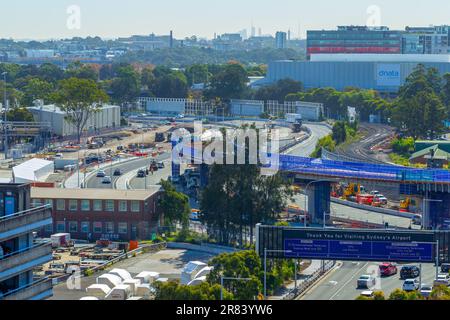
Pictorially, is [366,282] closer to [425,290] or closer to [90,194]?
[425,290]

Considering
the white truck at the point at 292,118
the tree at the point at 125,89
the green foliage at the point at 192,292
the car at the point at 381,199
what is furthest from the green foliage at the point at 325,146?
the tree at the point at 125,89

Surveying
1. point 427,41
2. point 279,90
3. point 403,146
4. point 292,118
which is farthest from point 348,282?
point 427,41

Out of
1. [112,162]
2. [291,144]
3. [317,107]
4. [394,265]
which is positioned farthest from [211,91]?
[394,265]

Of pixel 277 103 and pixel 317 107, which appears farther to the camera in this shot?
pixel 277 103

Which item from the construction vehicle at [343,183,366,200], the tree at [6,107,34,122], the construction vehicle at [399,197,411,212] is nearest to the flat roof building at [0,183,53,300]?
the construction vehicle at [399,197,411,212]

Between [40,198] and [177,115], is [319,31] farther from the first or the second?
[40,198]

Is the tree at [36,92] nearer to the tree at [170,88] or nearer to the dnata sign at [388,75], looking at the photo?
the tree at [170,88]
